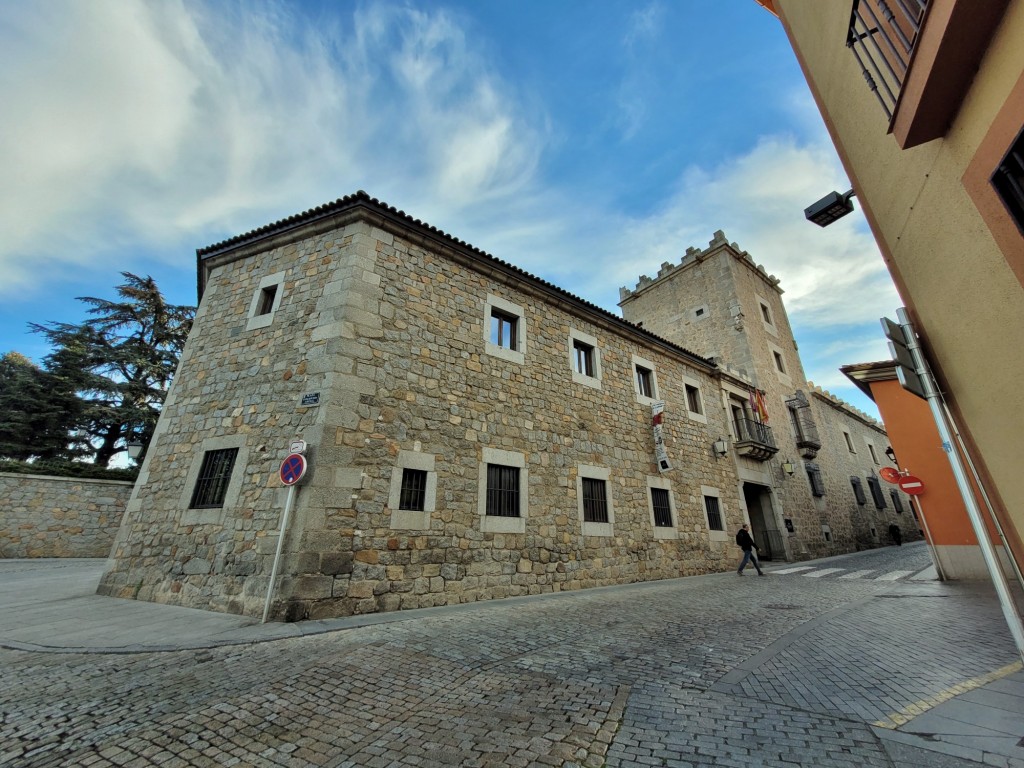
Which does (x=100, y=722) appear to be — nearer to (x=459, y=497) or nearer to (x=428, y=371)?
(x=459, y=497)

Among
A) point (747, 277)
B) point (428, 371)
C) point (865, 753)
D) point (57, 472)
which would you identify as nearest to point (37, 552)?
point (57, 472)

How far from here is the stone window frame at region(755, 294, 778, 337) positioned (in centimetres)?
1977

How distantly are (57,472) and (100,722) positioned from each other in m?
17.7

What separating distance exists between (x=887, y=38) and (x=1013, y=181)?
165 cm

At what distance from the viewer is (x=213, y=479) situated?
711 cm

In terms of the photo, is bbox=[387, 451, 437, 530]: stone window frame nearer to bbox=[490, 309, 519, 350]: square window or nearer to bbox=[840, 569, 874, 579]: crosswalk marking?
bbox=[490, 309, 519, 350]: square window

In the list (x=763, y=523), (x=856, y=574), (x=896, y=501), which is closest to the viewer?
(x=856, y=574)

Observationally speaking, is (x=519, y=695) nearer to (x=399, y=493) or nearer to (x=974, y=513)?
(x=974, y=513)

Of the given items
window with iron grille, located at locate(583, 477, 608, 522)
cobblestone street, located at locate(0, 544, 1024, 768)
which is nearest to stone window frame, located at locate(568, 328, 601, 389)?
window with iron grille, located at locate(583, 477, 608, 522)

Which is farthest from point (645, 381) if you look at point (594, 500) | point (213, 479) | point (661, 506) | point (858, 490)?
point (858, 490)

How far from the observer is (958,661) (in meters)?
3.53

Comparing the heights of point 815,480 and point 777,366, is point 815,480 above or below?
below

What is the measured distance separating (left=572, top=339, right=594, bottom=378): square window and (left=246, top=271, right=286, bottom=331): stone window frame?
686cm

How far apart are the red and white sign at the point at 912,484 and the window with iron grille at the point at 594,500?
6.98m
